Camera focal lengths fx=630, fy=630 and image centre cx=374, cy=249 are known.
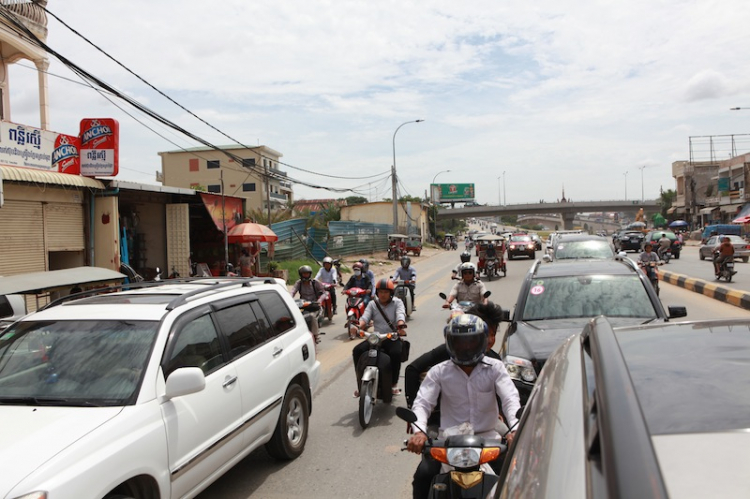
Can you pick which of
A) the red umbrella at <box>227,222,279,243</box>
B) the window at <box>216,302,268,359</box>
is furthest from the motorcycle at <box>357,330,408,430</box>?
the red umbrella at <box>227,222,279,243</box>

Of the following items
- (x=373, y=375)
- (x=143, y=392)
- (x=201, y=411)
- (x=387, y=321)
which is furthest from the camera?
(x=387, y=321)

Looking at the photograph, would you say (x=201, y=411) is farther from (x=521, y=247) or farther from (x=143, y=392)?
(x=521, y=247)

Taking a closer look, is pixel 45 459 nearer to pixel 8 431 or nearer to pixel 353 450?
pixel 8 431

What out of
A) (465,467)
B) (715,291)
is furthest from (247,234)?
(465,467)

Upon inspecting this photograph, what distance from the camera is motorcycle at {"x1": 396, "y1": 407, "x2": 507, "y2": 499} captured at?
3.15 metres

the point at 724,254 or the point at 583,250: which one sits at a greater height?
the point at 583,250

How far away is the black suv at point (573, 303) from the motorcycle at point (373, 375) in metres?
1.39

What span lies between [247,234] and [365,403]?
15003 millimetres

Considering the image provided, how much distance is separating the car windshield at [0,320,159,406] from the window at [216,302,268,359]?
0.77 m

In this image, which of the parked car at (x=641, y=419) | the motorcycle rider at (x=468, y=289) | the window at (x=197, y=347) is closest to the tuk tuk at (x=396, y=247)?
the motorcycle rider at (x=468, y=289)

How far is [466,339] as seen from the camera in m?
3.88

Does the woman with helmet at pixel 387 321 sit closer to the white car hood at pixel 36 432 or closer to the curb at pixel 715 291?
the white car hood at pixel 36 432

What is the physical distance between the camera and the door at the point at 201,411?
3.93 meters

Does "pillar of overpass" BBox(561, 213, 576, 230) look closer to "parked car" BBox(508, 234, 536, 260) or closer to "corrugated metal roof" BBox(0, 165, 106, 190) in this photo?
"parked car" BBox(508, 234, 536, 260)
